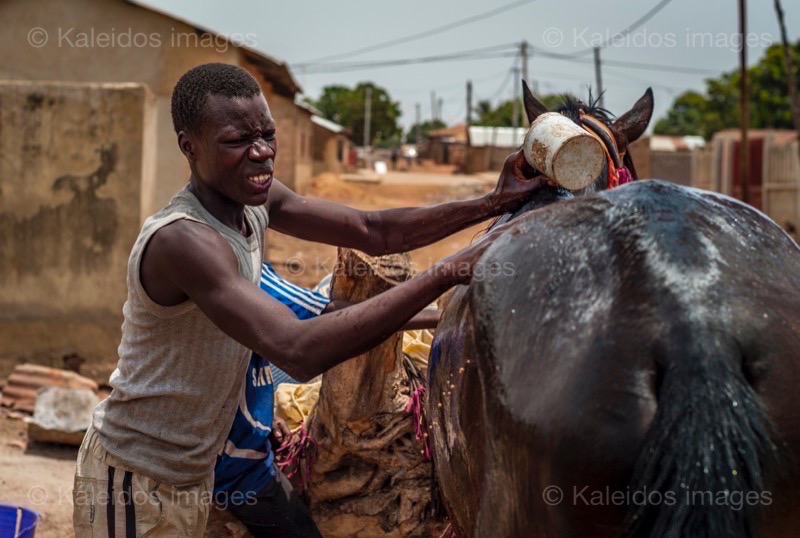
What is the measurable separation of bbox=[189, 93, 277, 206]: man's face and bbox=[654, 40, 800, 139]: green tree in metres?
33.0

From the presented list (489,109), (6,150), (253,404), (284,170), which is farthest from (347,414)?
(489,109)

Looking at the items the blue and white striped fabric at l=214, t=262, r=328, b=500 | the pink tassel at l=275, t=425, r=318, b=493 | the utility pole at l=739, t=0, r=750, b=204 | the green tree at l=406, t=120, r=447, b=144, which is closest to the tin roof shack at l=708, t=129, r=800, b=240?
the utility pole at l=739, t=0, r=750, b=204

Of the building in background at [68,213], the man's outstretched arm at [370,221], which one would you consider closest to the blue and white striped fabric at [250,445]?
the man's outstretched arm at [370,221]

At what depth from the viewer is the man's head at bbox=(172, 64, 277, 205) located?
90.6 inches

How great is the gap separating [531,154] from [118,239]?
17.1ft

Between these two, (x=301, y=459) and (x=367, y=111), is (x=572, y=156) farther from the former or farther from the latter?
(x=367, y=111)

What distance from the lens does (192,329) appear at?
2338mm

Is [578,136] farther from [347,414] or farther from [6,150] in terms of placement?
[6,150]

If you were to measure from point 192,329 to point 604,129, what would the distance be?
1.39 meters

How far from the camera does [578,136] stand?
2473 mm

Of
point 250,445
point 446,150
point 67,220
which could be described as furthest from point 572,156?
point 446,150

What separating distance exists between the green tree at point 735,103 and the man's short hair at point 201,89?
33.0 meters

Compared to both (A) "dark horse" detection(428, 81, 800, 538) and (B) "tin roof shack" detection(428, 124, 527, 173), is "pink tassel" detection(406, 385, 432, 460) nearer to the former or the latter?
(A) "dark horse" detection(428, 81, 800, 538)

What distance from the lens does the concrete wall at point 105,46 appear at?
424 inches
